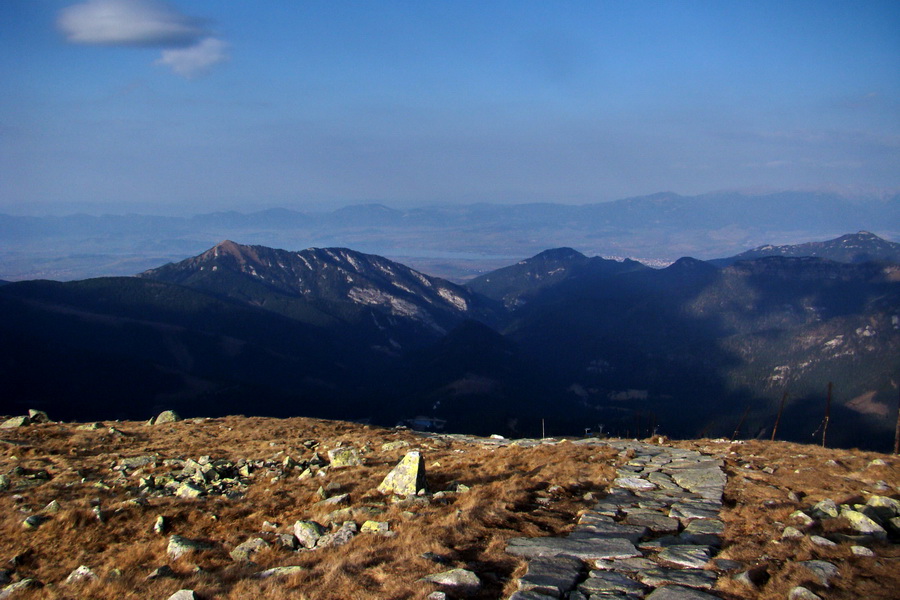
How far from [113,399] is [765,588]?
219419 millimetres

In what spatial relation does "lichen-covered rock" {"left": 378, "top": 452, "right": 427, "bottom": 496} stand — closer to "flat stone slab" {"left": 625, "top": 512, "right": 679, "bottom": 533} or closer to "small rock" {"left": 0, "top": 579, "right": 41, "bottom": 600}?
"flat stone slab" {"left": 625, "top": 512, "right": 679, "bottom": 533}

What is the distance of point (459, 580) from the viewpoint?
1200 centimetres

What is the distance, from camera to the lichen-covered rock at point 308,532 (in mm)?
15391

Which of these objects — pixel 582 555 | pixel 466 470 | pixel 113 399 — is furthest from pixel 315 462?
pixel 113 399

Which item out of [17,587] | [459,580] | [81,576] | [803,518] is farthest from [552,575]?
[17,587]

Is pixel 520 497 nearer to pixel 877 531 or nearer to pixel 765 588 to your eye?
pixel 765 588

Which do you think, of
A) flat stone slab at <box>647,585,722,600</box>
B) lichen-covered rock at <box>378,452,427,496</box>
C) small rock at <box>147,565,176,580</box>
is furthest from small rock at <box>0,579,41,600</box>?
flat stone slab at <box>647,585,722,600</box>

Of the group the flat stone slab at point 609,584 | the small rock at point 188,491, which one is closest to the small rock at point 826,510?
the flat stone slab at point 609,584

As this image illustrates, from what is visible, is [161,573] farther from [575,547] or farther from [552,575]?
[575,547]

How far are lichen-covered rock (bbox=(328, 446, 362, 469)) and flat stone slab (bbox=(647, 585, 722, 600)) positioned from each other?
14942 millimetres

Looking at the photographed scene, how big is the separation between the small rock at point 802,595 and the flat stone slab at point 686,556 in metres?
2.21

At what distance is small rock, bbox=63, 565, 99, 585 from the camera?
13.4 m

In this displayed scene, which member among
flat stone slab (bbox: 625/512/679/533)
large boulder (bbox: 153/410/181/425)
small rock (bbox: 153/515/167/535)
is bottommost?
large boulder (bbox: 153/410/181/425)

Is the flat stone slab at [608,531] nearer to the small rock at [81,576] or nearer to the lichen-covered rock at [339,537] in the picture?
the lichen-covered rock at [339,537]
